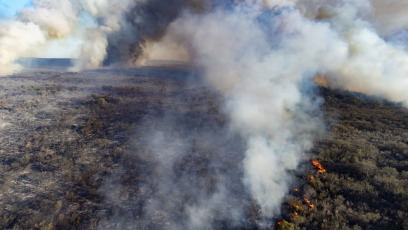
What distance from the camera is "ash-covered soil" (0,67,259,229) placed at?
7.59m

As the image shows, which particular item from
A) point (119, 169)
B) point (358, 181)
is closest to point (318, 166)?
point (358, 181)

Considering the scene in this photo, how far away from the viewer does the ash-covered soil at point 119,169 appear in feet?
24.9

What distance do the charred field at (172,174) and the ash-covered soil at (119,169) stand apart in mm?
51

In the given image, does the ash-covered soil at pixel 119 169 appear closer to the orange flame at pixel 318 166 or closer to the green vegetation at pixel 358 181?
the green vegetation at pixel 358 181

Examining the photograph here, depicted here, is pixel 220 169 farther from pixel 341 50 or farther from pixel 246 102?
pixel 341 50

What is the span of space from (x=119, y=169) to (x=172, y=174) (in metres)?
2.90

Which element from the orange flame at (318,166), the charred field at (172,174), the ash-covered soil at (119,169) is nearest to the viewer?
the charred field at (172,174)

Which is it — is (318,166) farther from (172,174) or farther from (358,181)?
(172,174)

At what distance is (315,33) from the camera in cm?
1420

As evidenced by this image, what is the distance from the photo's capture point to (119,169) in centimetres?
1073

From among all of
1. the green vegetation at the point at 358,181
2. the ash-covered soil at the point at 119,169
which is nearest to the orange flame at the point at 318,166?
the green vegetation at the point at 358,181

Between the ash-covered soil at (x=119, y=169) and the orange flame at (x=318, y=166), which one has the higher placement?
the orange flame at (x=318, y=166)

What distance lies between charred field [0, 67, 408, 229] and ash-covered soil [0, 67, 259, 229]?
51 millimetres

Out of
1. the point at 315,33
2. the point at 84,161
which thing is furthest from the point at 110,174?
the point at 315,33
